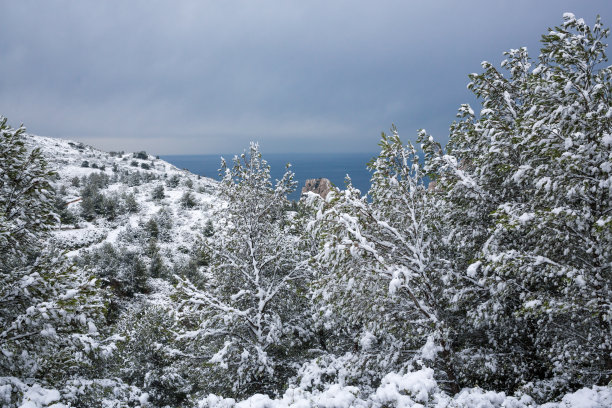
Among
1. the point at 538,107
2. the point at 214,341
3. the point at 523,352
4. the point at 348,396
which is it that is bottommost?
the point at 214,341

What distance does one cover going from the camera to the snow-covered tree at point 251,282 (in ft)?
29.8

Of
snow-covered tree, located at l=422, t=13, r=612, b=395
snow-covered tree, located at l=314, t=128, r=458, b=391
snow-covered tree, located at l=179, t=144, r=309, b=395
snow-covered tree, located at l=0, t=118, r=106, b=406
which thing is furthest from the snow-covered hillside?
snow-covered tree, located at l=422, t=13, r=612, b=395

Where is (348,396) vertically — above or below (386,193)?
below

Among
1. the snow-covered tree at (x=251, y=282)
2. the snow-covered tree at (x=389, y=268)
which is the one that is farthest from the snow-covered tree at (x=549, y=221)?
the snow-covered tree at (x=251, y=282)

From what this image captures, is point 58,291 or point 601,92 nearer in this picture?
point 601,92

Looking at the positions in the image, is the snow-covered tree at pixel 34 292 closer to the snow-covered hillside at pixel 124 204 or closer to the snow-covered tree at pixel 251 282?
the snow-covered tree at pixel 251 282

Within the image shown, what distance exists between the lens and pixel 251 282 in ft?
34.5

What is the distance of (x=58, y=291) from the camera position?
6.22m

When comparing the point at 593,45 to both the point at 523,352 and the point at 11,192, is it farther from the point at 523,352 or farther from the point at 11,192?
the point at 11,192

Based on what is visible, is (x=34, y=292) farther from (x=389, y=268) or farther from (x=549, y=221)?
(x=549, y=221)

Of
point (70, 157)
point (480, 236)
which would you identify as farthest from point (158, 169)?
point (480, 236)

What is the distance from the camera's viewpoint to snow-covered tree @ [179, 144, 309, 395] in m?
9.08

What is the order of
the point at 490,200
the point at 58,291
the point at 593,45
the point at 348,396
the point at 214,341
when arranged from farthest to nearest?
the point at 214,341
the point at 490,200
the point at 58,291
the point at 593,45
the point at 348,396

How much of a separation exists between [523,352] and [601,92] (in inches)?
210
